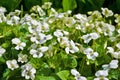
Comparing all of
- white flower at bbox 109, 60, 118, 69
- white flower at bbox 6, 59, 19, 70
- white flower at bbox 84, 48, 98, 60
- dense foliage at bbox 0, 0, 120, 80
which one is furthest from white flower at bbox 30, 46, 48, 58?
white flower at bbox 109, 60, 118, 69

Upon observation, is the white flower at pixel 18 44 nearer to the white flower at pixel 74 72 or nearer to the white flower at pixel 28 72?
the white flower at pixel 28 72

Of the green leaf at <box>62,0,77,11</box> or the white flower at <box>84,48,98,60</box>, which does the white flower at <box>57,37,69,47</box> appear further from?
the green leaf at <box>62,0,77,11</box>

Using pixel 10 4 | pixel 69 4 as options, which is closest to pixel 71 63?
pixel 69 4

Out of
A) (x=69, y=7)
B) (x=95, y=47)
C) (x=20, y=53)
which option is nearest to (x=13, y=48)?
(x=20, y=53)

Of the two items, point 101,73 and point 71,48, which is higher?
point 71,48

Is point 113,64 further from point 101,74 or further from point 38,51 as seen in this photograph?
point 38,51

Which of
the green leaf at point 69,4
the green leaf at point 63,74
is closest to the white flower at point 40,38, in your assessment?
the green leaf at point 63,74
